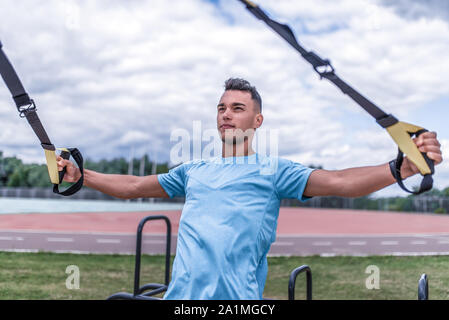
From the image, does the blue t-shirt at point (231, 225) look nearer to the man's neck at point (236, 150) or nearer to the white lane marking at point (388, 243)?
the man's neck at point (236, 150)

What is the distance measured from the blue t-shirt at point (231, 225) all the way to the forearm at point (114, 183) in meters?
0.41

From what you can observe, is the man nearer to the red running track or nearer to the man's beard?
the man's beard

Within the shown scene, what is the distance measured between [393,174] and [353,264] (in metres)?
8.25

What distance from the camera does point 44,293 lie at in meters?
5.71

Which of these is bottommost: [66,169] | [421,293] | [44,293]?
[44,293]

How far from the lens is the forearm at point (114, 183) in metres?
2.01

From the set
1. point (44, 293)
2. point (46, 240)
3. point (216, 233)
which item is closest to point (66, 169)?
point (216, 233)

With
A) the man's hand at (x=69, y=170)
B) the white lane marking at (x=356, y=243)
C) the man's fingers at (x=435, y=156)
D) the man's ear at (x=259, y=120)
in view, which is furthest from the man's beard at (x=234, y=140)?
the white lane marking at (x=356, y=243)

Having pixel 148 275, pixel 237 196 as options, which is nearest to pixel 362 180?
pixel 237 196

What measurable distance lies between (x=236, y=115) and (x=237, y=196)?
345 mm

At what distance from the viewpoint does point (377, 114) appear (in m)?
1.20

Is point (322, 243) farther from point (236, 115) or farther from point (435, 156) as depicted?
point (435, 156)

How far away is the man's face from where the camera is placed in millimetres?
1752

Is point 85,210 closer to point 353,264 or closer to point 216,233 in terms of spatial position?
point 353,264
